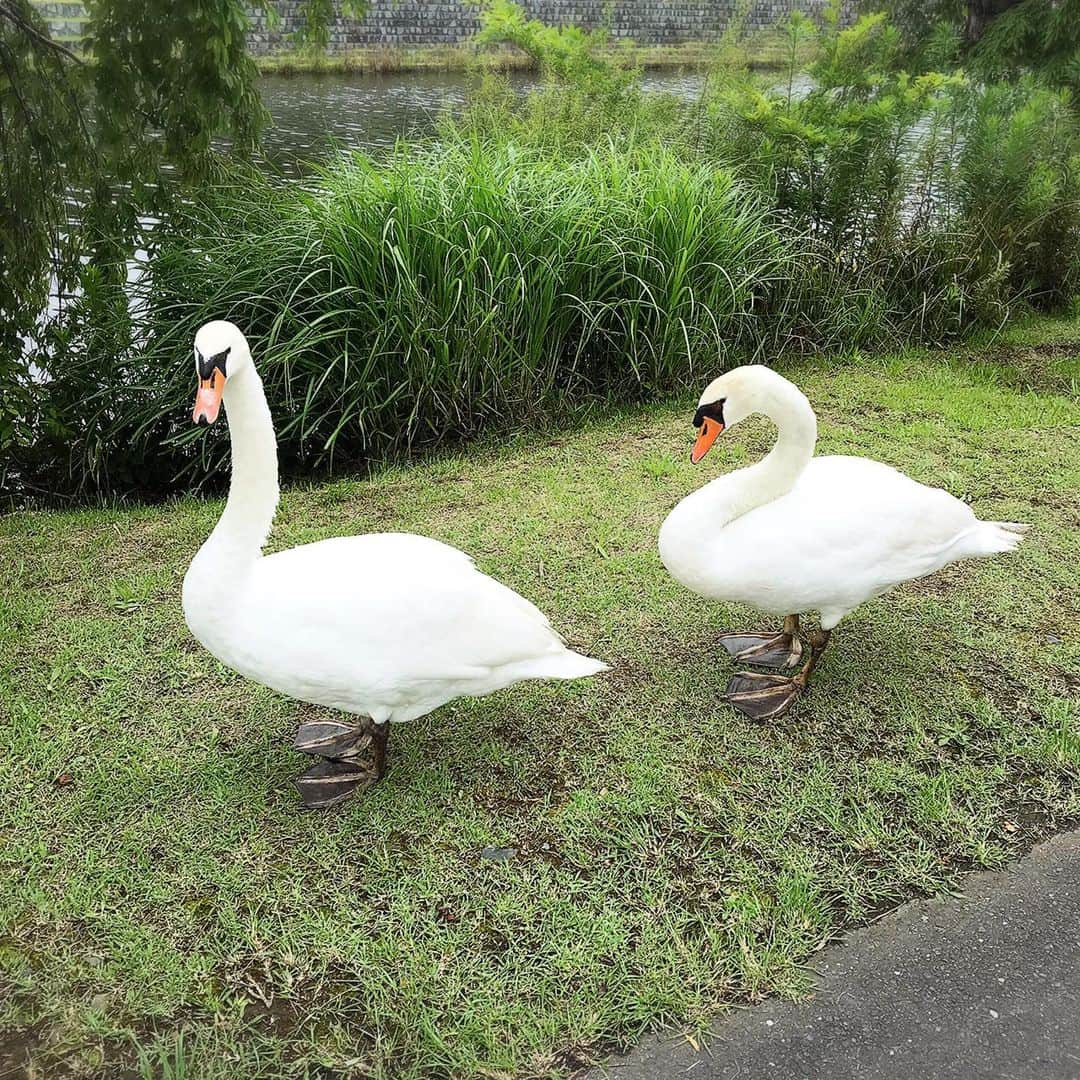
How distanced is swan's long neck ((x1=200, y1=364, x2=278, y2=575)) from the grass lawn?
29.9 inches

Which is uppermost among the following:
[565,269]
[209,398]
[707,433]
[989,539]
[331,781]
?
[209,398]

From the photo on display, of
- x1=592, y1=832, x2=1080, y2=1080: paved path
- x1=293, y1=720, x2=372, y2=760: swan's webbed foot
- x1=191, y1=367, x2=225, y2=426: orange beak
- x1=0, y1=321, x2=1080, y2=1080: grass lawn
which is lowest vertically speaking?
Answer: x1=592, y1=832, x2=1080, y2=1080: paved path

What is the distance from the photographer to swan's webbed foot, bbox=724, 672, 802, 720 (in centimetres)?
310

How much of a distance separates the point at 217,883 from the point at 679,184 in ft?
16.4

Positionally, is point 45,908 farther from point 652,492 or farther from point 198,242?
point 198,242

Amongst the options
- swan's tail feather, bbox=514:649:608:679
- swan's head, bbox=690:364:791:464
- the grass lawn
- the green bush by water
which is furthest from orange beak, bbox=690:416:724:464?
the green bush by water

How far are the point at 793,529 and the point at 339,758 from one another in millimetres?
1528

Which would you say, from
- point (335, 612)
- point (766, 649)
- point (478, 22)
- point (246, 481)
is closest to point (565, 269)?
point (766, 649)

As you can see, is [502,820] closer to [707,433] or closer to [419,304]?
[707,433]

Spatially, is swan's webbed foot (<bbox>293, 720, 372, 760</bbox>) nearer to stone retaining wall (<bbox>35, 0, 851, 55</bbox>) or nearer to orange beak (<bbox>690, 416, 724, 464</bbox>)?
orange beak (<bbox>690, 416, 724, 464</bbox>)

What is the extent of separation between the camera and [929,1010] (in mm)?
2154

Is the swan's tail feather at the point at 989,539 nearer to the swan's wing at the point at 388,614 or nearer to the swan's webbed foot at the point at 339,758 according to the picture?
the swan's wing at the point at 388,614

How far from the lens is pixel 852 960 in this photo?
7.51ft

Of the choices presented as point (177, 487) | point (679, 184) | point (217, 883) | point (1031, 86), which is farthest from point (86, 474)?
point (1031, 86)
